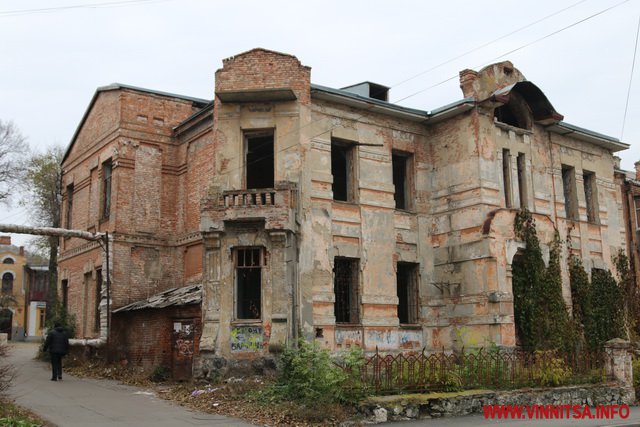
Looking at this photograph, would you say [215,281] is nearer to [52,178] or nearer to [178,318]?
[178,318]

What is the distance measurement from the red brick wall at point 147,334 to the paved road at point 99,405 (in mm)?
1511

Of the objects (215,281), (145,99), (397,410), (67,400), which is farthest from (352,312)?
(145,99)

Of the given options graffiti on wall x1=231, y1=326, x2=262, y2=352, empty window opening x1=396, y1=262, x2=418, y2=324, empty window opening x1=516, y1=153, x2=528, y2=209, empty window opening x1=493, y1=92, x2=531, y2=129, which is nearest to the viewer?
graffiti on wall x1=231, y1=326, x2=262, y2=352

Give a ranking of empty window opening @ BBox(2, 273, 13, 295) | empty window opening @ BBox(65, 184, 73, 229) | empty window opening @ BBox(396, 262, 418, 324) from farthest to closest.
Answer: empty window opening @ BBox(2, 273, 13, 295), empty window opening @ BBox(65, 184, 73, 229), empty window opening @ BBox(396, 262, 418, 324)

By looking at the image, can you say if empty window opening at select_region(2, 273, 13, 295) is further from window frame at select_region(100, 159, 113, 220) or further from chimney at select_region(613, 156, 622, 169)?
chimney at select_region(613, 156, 622, 169)

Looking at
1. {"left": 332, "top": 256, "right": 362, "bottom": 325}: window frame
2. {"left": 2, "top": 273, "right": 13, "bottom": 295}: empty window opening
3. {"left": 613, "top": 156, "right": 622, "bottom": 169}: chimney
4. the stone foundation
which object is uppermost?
{"left": 613, "top": 156, "right": 622, "bottom": 169}: chimney

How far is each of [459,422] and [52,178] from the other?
1222 inches

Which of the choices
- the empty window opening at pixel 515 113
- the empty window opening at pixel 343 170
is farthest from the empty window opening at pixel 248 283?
the empty window opening at pixel 515 113

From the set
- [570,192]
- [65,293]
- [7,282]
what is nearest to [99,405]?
[65,293]

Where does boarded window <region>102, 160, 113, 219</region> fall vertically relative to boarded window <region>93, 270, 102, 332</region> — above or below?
above

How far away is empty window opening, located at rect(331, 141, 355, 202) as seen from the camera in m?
20.0

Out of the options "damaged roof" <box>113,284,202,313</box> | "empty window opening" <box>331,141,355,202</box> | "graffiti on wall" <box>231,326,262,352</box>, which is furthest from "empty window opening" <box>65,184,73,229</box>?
"graffiti on wall" <box>231,326,262,352</box>

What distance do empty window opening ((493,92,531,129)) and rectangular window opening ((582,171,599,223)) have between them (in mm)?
4038

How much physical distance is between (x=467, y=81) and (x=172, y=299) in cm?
1166
